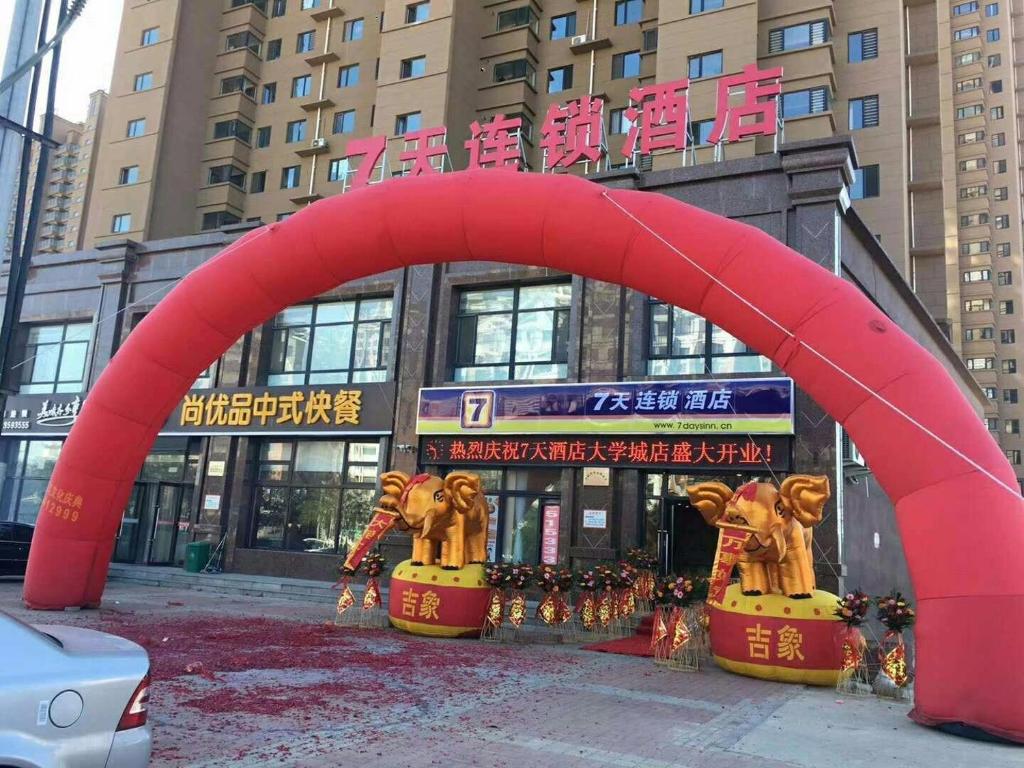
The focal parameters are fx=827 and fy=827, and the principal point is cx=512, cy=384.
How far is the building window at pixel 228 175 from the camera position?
122 ft

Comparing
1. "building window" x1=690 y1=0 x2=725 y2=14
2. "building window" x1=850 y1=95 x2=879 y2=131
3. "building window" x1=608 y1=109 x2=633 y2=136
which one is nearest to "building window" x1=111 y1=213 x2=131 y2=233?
"building window" x1=608 y1=109 x2=633 y2=136

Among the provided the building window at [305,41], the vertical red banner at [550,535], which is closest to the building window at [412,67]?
the building window at [305,41]

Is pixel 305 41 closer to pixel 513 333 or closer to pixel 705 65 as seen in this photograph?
pixel 705 65

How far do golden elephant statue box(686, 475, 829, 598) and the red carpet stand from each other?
216 cm

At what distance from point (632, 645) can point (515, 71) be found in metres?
26.7

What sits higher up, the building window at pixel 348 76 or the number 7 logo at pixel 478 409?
the building window at pixel 348 76

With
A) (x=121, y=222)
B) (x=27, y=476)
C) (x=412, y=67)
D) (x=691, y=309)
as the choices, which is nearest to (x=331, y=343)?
(x=27, y=476)

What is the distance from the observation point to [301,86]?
38.2 m

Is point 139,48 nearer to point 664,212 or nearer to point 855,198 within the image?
point 855,198

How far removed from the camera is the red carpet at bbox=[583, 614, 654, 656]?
11430mm

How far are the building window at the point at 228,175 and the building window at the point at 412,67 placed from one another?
396 inches

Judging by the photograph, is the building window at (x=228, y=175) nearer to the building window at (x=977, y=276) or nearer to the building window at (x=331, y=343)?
the building window at (x=331, y=343)

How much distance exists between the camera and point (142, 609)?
13969 mm

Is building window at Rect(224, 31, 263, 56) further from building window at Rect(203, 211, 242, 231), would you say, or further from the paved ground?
the paved ground
